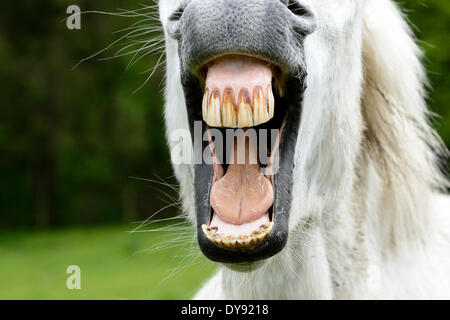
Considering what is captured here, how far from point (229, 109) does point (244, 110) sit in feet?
0.16

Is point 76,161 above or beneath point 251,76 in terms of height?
beneath

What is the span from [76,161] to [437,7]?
17.7 meters

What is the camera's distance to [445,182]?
3018 millimetres

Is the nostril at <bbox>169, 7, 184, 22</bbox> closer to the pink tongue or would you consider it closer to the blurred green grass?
the pink tongue

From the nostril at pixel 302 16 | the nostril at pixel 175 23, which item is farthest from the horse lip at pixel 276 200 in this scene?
the nostril at pixel 175 23

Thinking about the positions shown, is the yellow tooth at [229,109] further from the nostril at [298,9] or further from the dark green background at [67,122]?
the dark green background at [67,122]

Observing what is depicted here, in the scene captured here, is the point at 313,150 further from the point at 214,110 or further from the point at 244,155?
the point at 214,110

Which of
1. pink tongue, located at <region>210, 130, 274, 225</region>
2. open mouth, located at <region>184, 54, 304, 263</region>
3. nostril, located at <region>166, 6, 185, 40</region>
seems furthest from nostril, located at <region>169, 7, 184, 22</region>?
pink tongue, located at <region>210, 130, 274, 225</region>

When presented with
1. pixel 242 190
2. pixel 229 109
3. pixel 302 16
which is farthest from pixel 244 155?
pixel 302 16

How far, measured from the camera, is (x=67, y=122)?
2261 cm

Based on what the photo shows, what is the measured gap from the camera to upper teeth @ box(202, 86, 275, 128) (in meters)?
2.04

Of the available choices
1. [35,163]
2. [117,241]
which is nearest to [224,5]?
[117,241]
